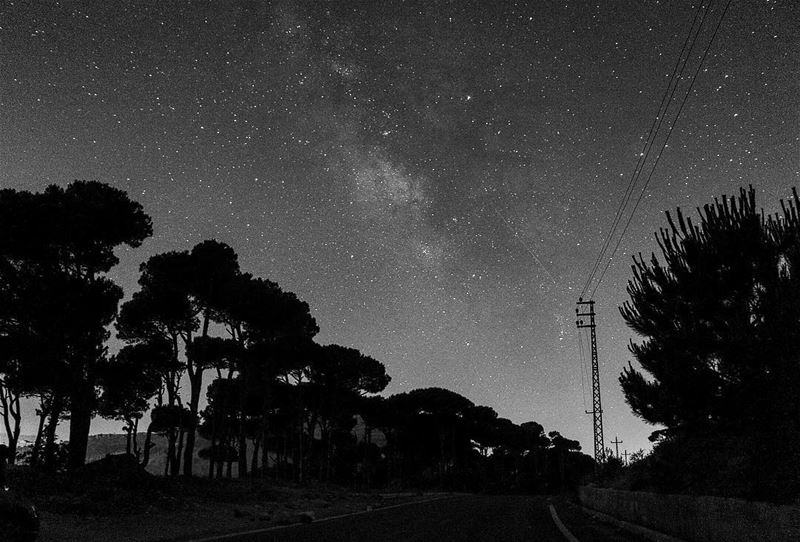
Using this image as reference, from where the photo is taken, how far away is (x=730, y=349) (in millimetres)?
12883

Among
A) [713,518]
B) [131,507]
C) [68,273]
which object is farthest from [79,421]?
[713,518]

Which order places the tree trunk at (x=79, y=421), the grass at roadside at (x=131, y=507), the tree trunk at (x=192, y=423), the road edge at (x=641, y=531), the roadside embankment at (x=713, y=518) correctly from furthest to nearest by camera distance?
the tree trunk at (x=192, y=423) → the tree trunk at (x=79, y=421) → the grass at roadside at (x=131, y=507) → the road edge at (x=641, y=531) → the roadside embankment at (x=713, y=518)

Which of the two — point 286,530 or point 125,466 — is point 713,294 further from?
point 125,466

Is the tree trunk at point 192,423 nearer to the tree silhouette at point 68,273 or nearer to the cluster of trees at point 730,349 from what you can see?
the tree silhouette at point 68,273

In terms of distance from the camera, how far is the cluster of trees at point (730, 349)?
36.9 feet

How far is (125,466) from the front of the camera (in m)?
19.5

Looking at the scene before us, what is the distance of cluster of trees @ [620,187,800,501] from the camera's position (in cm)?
1124

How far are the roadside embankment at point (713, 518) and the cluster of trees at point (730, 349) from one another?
6.08ft

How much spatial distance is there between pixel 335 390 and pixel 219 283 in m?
19.6

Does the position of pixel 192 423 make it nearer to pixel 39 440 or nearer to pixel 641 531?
pixel 39 440

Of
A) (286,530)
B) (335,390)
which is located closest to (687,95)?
(286,530)

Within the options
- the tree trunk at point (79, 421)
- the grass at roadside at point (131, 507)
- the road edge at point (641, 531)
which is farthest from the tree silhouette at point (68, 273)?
the road edge at point (641, 531)

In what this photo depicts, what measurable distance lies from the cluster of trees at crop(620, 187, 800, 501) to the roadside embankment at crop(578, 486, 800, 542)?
1.85 m

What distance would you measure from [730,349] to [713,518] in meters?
6.29
